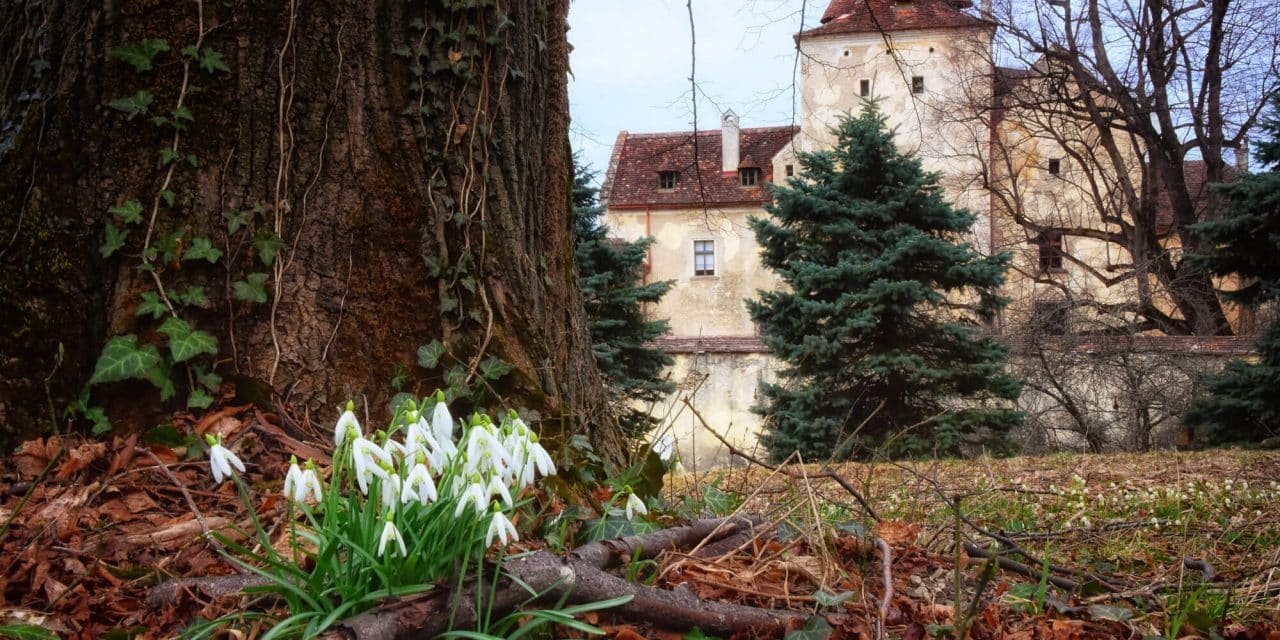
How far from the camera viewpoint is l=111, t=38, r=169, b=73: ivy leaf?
2932mm

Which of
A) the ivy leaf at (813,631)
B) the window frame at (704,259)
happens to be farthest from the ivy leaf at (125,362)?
the window frame at (704,259)

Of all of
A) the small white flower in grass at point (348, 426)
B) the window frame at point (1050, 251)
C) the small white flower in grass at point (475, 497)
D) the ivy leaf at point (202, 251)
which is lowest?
the small white flower in grass at point (475, 497)

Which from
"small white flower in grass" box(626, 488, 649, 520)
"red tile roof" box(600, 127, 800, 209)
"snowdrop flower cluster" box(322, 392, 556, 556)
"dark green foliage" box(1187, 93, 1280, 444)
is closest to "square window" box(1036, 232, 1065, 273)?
"red tile roof" box(600, 127, 800, 209)

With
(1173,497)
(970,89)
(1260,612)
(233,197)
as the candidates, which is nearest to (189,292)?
(233,197)

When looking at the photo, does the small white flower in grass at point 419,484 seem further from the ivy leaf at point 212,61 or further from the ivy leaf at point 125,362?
the ivy leaf at point 212,61

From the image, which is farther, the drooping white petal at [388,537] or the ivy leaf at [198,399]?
the ivy leaf at [198,399]

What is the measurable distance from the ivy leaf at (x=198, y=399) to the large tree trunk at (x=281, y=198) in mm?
69

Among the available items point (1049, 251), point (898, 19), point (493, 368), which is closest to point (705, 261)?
point (898, 19)

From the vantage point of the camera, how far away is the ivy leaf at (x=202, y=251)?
288 centimetres

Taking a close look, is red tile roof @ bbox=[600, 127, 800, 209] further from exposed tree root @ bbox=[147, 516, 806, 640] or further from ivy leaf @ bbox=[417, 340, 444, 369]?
exposed tree root @ bbox=[147, 516, 806, 640]

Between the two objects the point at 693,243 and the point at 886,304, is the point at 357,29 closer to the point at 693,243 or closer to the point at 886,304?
the point at 886,304

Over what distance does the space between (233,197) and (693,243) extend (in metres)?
30.6

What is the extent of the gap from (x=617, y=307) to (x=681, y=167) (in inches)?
679

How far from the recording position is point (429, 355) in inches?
120
